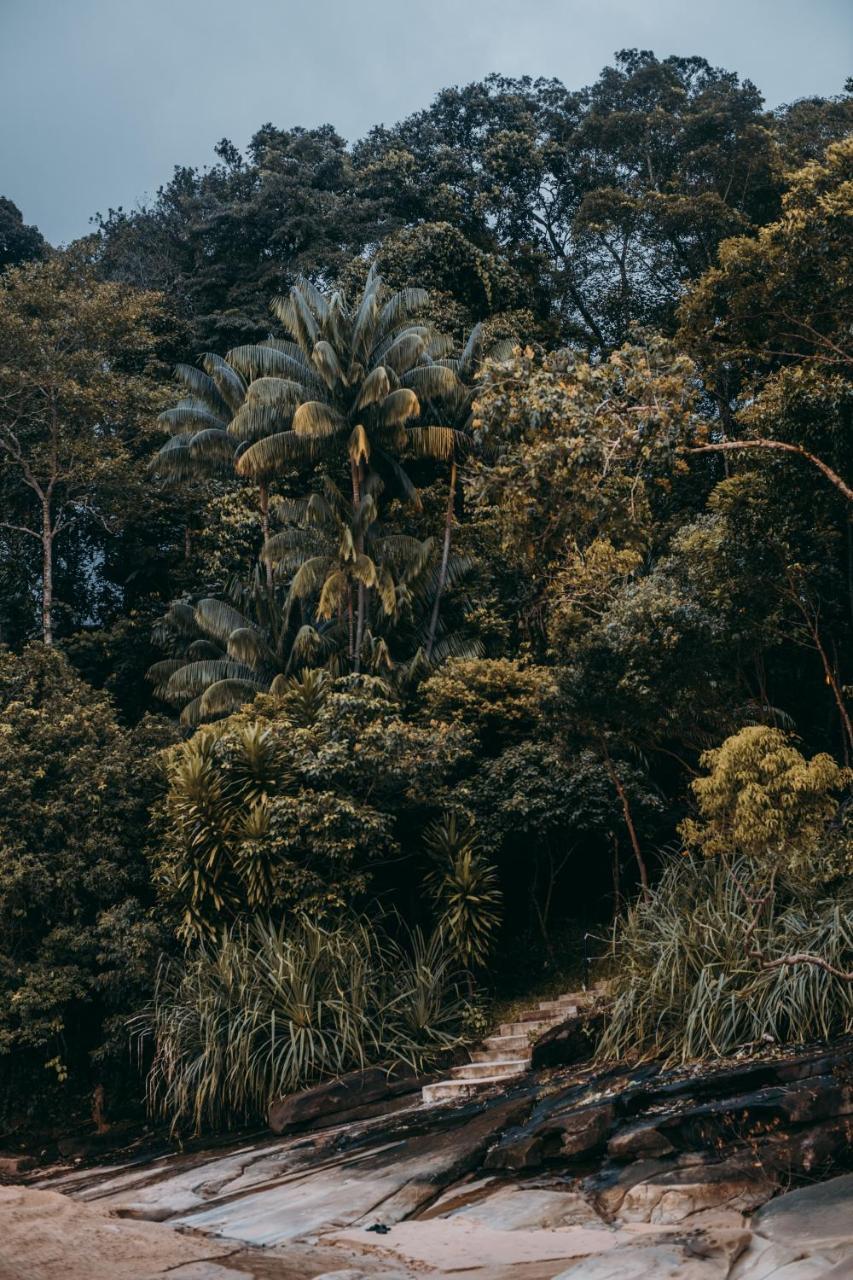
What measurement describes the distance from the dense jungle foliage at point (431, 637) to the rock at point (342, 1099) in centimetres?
56

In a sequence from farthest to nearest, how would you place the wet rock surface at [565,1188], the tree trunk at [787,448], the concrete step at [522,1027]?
the concrete step at [522,1027]
the tree trunk at [787,448]
the wet rock surface at [565,1188]

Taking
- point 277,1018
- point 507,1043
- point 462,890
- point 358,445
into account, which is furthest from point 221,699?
point 507,1043

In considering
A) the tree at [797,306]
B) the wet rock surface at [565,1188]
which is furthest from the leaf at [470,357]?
the wet rock surface at [565,1188]

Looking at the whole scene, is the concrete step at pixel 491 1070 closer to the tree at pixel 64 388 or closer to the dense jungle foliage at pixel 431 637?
the dense jungle foliage at pixel 431 637

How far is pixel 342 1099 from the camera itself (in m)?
13.0

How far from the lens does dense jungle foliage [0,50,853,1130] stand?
12.1m

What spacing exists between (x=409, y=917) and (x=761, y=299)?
34.8ft

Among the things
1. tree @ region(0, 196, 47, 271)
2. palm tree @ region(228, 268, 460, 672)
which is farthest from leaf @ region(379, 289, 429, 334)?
tree @ region(0, 196, 47, 271)

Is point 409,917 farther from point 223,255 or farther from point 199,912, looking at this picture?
point 223,255

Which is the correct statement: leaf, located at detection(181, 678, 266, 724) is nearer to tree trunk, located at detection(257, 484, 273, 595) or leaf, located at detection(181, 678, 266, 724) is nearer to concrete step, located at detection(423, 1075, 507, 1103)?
tree trunk, located at detection(257, 484, 273, 595)

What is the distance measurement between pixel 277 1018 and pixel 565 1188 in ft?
19.9

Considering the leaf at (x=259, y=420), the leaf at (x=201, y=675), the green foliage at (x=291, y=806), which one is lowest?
the green foliage at (x=291, y=806)

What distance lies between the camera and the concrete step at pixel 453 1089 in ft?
41.2

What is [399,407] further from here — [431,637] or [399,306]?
[431,637]
